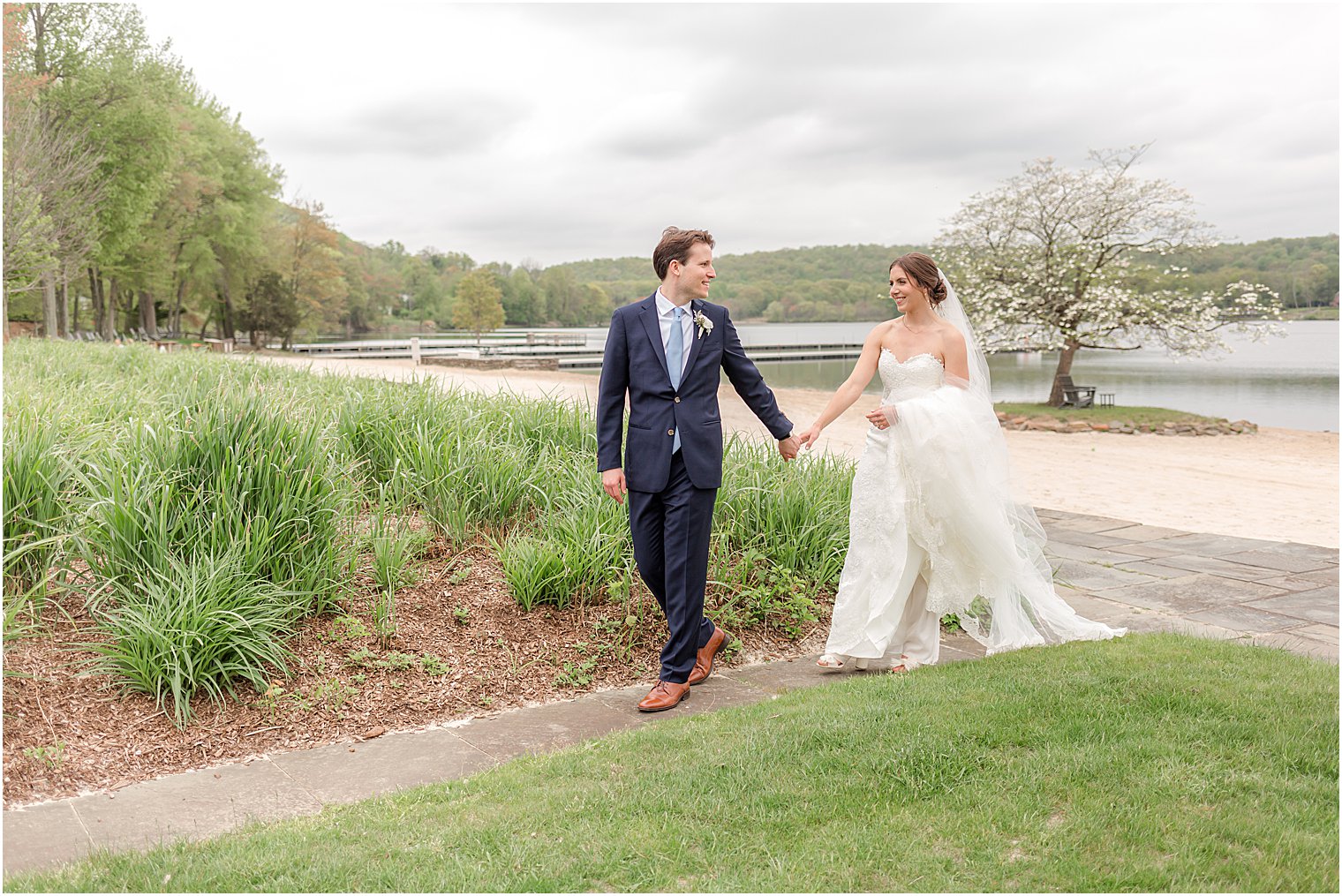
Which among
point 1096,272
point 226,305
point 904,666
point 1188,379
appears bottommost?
point 1188,379

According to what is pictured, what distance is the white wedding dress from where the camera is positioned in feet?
15.6

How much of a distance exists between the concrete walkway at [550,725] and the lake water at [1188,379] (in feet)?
54.9

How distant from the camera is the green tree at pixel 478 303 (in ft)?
212

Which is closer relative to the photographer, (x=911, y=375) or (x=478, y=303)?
(x=911, y=375)

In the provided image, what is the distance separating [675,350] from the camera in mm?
4395

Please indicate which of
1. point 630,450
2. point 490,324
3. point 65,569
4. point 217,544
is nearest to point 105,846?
point 217,544

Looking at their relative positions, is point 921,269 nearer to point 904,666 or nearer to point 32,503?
point 904,666

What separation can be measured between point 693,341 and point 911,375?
119 cm

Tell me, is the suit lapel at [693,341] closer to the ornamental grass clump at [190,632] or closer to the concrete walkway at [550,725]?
the concrete walkway at [550,725]

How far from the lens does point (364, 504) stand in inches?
244

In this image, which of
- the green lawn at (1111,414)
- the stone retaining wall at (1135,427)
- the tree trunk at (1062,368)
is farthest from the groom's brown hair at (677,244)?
the tree trunk at (1062,368)

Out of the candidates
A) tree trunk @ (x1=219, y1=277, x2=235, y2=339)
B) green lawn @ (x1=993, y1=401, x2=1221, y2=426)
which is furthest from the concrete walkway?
tree trunk @ (x1=219, y1=277, x2=235, y2=339)

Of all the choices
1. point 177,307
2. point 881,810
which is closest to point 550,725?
point 881,810

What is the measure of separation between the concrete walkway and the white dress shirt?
1.58m
